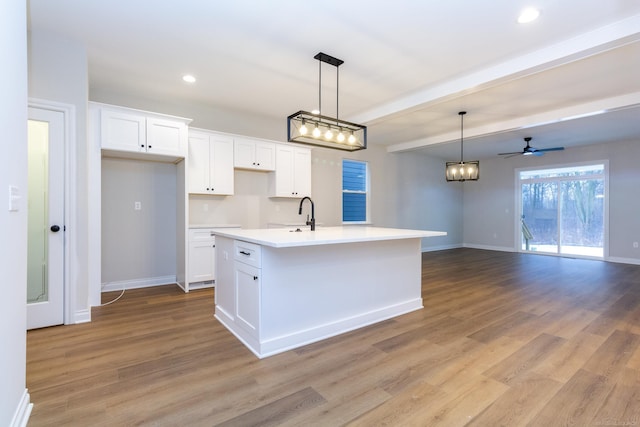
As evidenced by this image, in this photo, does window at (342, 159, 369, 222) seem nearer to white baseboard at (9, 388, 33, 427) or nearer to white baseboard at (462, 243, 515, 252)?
white baseboard at (462, 243, 515, 252)

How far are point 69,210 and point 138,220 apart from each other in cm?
136

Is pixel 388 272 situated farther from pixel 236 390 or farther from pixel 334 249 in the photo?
pixel 236 390

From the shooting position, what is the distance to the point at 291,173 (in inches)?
209

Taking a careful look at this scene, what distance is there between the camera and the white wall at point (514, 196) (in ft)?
21.5

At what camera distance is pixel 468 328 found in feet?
9.65

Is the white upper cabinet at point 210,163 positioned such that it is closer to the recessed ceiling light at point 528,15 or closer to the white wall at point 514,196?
the recessed ceiling light at point 528,15

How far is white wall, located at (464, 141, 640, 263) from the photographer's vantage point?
654cm

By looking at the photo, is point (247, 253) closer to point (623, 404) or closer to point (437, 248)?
point (623, 404)

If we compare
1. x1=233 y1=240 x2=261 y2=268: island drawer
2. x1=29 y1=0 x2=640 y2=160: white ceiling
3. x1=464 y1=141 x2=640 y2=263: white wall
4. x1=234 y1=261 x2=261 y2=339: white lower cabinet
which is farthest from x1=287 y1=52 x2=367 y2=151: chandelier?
x1=464 y1=141 x2=640 y2=263: white wall

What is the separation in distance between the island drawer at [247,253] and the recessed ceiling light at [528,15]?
2.83 m

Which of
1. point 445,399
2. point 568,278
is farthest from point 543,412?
point 568,278

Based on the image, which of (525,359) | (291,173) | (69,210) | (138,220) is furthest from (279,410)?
(291,173)

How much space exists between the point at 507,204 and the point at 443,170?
1886 millimetres

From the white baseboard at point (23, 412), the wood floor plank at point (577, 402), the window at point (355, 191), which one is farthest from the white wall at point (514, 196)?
the white baseboard at point (23, 412)
